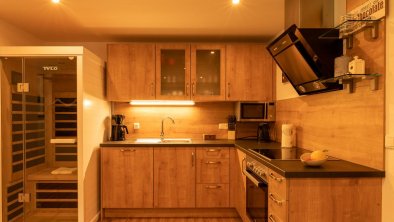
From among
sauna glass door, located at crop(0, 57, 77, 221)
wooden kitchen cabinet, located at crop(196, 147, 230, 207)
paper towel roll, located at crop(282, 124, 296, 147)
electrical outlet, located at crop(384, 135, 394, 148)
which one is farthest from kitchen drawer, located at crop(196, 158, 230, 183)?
electrical outlet, located at crop(384, 135, 394, 148)

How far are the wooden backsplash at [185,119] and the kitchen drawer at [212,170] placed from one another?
2.31 ft

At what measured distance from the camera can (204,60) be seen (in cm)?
371

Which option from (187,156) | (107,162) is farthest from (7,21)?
(187,156)

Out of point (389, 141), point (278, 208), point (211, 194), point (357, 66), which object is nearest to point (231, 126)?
point (211, 194)

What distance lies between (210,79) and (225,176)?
1301 mm

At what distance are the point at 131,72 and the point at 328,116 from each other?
95.9 inches

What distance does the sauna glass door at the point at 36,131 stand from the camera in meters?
2.87

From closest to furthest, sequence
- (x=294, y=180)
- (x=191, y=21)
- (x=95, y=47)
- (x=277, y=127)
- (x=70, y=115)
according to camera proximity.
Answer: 1. (x=294, y=180)
2. (x=70, y=115)
3. (x=191, y=21)
4. (x=277, y=127)
5. (x=95, y=47)

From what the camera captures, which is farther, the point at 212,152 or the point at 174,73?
the point at 174,73

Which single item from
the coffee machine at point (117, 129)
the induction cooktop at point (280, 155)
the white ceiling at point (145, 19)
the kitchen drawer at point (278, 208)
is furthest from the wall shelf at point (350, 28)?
the coffee machine at point (117, 129)

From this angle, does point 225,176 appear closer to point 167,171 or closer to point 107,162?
point 167,171

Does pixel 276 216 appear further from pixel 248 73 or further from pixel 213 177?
pixel 248 73

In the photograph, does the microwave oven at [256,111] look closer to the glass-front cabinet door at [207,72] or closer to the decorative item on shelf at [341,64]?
the glass-front cabinet door at [207,72]

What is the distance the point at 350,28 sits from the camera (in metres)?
1.94
